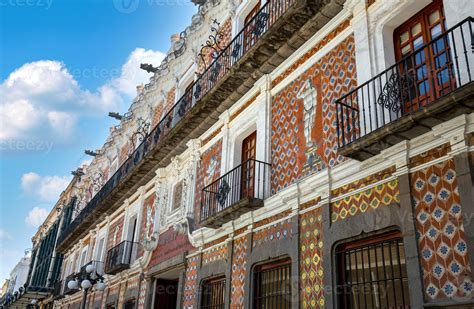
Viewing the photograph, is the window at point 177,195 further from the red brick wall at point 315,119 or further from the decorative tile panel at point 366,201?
the decorative tile panel at point 366,201

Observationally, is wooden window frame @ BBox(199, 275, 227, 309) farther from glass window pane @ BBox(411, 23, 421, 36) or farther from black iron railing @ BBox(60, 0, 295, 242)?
glass window pane @ BBox(411, 23, 421, 36)

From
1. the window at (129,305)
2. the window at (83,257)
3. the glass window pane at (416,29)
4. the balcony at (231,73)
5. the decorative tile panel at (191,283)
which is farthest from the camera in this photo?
the window at (83,257)

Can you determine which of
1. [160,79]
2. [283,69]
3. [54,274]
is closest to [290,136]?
[283,69]

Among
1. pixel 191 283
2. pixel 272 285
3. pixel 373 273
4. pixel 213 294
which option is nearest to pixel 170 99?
pixel 191 283

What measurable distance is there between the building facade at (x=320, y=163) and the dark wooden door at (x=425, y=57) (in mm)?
23

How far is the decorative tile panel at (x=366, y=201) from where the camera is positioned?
20.1 feet

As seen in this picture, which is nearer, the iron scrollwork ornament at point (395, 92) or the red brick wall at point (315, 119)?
the iron scrollwork ornament at point (395, 92)

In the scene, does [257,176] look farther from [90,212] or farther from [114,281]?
[90,212]

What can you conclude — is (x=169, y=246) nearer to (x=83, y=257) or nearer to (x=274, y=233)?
(x=274, y=233)

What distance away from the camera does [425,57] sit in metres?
6.28

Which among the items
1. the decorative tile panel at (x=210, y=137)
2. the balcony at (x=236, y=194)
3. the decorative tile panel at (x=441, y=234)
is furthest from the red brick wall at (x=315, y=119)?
the decorative tile panel at (x=210, y=137)

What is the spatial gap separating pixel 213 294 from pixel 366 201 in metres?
4.73

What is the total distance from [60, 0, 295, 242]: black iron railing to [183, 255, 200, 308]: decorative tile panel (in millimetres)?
3723

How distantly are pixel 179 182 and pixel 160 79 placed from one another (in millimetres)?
4872
